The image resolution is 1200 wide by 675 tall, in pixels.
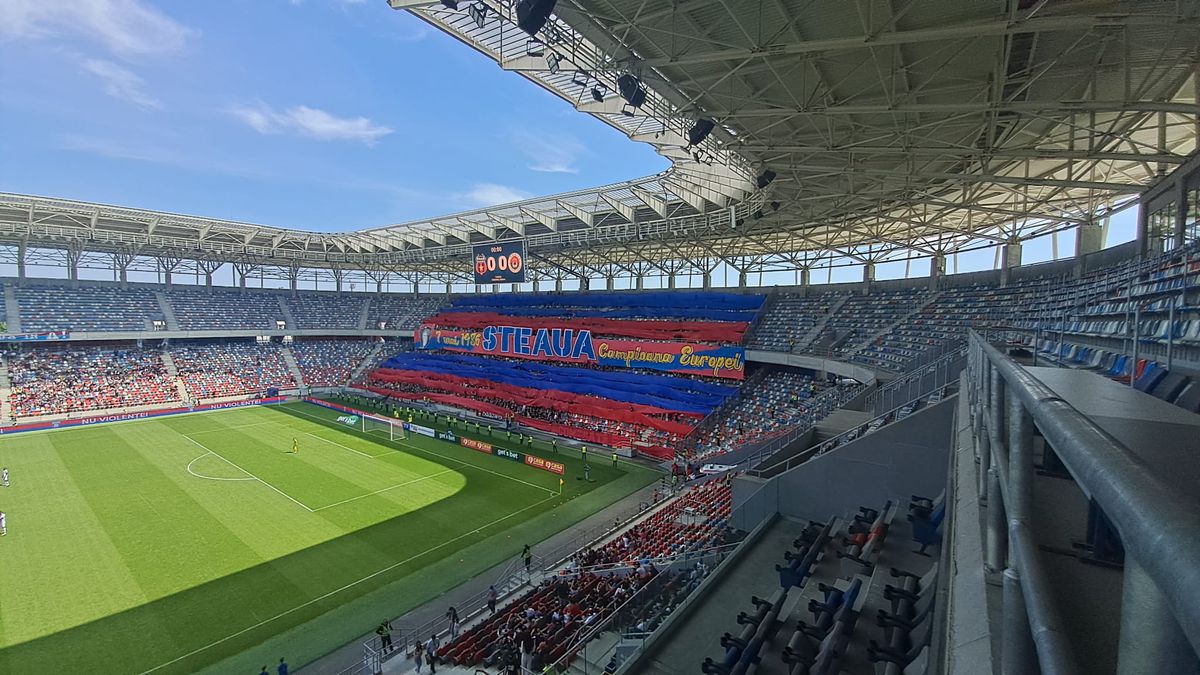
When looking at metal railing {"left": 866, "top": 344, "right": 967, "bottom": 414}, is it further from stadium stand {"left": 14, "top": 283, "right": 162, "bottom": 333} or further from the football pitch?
stadium stand {"left": 14, "top": 283, "right": 162, "bottom": 333}

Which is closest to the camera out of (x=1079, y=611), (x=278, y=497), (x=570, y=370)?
(x=1079, y=611)

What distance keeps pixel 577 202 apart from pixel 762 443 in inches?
837

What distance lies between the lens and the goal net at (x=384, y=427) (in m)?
34.1

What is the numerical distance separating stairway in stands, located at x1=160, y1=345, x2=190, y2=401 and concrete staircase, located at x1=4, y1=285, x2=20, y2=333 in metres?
9.22

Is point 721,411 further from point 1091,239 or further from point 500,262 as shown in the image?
point 1091,239

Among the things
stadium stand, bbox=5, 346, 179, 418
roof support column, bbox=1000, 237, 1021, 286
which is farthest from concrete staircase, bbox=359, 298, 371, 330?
roof support column, bbox=1000, 237, 1021, 286

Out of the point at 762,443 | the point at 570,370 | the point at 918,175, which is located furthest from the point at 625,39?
the point at 570,370

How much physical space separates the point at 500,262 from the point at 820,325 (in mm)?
21104

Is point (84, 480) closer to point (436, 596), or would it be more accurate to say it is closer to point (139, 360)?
point (436, 596)

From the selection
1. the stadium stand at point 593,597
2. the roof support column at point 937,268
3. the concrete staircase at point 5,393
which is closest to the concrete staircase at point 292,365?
the concrete staircase at point 5,393

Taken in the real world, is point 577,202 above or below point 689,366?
above

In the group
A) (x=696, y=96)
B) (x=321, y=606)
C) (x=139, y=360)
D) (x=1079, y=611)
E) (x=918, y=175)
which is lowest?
(x=321, y=606)

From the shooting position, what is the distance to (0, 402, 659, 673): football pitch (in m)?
13.7

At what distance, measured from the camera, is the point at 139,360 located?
4706cm
